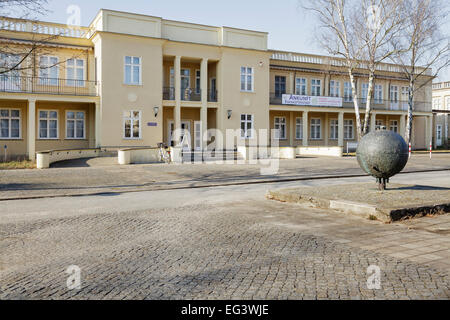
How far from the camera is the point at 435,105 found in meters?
56.0

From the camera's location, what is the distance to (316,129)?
3903cm

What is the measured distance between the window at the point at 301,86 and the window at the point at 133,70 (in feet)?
50.4

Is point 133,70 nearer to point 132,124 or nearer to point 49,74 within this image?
point 132,124

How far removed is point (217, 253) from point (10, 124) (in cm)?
2675

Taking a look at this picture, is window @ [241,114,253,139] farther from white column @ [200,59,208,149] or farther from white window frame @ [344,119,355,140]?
white window frame @ [344,119,355,140]

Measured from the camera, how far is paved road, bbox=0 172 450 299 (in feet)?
13.3

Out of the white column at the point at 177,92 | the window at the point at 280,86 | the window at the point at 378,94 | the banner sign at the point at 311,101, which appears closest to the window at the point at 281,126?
the window at the point at 280,86

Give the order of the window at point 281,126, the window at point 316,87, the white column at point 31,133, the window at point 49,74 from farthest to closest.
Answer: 1. the window at point 316,87
2. the window at point 281,126
3. the window at point 49,74
4. the white column at point 31,133

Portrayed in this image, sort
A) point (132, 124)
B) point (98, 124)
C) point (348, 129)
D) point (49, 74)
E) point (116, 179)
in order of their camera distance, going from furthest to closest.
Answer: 1. point (348, 129)
2. point (132, 124)
3. point (49, 74)
4. point (98, 124)
5. point (116, 179)

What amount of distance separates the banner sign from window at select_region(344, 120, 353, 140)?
161 inches

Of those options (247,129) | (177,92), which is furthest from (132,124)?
(247,129)

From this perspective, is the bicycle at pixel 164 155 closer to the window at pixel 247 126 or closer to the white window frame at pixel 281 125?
the window at pixel 247 126

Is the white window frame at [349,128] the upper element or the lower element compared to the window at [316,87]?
lower

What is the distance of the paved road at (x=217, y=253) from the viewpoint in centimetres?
406
